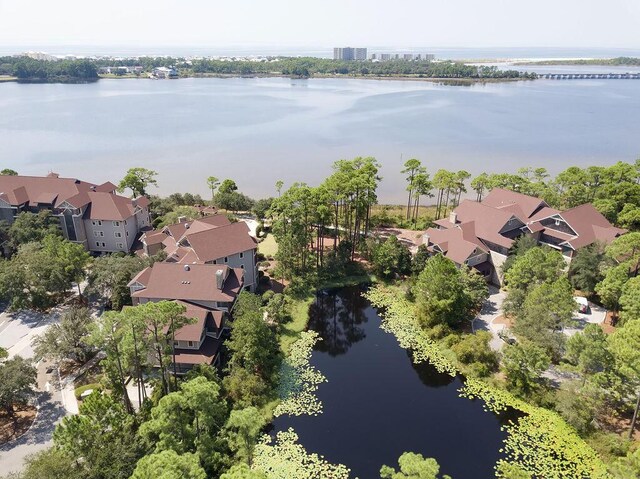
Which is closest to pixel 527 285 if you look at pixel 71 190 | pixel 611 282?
pixel 611 282

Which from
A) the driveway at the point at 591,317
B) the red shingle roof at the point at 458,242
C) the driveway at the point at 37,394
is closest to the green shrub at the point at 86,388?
the driveway at the point at 37,394

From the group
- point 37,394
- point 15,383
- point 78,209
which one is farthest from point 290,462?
point 78,209

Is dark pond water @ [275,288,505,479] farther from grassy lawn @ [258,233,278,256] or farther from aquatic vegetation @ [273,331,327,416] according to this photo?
grassy lawn @ [258,233,278,256]

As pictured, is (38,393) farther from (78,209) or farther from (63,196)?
(63,196)

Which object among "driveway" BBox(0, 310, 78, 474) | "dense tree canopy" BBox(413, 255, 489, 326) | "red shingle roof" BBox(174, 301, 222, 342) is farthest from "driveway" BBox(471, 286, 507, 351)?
"driveway" BBox(0, 310, 78, 474)

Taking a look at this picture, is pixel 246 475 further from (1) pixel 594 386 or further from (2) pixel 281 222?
(2) pixel 281 222
